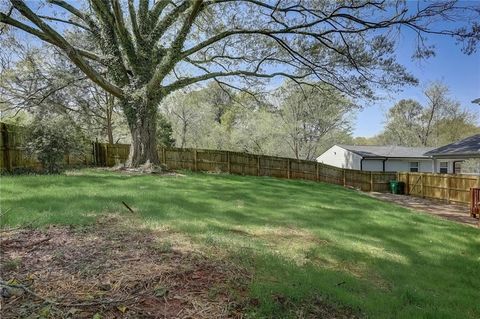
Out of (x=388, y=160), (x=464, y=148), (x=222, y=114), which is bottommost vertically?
(x=388, y=160)

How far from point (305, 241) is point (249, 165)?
14164mm

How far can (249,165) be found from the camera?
19.4 m

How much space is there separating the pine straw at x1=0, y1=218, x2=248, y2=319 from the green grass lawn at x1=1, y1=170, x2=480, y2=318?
1.29 feet

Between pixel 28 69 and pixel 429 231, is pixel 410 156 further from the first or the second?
pixel 28 69

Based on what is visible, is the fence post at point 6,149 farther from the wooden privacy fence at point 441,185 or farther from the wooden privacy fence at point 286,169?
the wooden privacy fence at point 441,185

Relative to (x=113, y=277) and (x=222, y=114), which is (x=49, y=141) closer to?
(x=113, y=277)

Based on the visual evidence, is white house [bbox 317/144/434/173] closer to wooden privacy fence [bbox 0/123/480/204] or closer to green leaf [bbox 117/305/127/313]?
wooden privacy fence [bbox 0/123/480/204]

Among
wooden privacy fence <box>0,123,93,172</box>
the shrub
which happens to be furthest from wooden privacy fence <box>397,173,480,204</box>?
wooden privacy fence <box>0,123,93,172</box>

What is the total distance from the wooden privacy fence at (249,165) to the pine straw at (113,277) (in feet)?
45.0

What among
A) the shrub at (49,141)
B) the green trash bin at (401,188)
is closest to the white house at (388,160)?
the green trash bin at (401,188)

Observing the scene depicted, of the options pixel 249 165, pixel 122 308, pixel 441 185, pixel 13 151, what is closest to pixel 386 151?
pixel 441 185

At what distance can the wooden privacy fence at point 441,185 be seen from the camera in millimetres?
15938

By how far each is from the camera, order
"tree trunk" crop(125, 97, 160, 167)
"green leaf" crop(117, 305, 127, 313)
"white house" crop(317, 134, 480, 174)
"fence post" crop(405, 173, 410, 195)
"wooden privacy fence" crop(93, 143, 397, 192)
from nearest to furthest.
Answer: "green leaf" crop(117, 305, 127, 313) → "tree trunk" crop(125, 97, 160, 167) → "wooden privacy fence" crop(93, 143, 397, 192) → "fence post" crop(405, 173, 410, 195) → "white house" crop(317, 134, 480, 174)

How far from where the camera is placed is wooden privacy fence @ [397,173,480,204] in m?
15.9
